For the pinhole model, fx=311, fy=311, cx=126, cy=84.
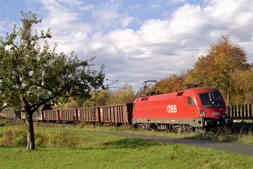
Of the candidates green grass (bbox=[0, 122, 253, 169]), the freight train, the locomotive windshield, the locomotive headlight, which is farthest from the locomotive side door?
green grass (bbox=[0, 122, 253, 169])

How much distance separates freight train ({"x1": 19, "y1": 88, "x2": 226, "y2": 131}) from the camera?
22375mm

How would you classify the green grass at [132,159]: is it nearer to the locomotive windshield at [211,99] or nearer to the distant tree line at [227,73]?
the locomotive windshield at [211,99]

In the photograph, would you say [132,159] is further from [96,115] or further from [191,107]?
[96,115]

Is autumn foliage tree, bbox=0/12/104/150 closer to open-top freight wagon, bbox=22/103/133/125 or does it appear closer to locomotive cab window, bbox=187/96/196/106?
locomotive cab window, bbox=187/96/196/106

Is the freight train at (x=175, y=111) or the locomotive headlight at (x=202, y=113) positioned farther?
the freight train at (x=175, y=111)

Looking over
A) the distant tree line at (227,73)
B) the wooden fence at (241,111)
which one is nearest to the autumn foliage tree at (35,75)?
the wooden fence at (241,111)

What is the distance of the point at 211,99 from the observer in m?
22.9

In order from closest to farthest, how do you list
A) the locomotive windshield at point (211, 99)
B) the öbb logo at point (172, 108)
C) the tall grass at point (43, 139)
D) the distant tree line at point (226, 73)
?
the locomotive windshield at point (211, 99), the tall grass at point (43, 139), the öbb logo at point (172, 108), the distant tree line at point (226, 73)

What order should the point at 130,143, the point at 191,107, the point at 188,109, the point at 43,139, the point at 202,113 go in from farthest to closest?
1. the point at 43,139
2. the point at 188,109
3. the point at 191,107
4. the point at 202,113
5. the point at 130,143

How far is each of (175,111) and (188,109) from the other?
190 centimetres

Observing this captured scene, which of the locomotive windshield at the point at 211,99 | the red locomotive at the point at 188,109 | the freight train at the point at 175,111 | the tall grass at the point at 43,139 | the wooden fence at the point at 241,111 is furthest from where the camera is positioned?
the wooden fence at the point at 241,111

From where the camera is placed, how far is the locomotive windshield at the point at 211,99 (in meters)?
22.5

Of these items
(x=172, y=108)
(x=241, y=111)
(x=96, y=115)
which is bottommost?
(x=96, y=115)

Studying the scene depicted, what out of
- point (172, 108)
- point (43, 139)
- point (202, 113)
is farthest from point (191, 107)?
point (43, 139)
